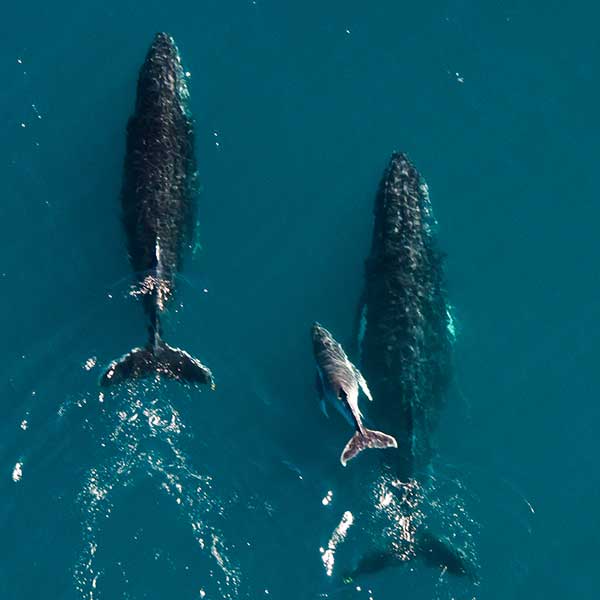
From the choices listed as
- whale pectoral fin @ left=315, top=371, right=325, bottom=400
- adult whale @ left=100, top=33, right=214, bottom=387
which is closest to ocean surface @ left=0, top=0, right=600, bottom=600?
adult whale @ left=100, top=33, right=214, bottom=387

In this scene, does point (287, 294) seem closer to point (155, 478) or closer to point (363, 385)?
point (363, 385)

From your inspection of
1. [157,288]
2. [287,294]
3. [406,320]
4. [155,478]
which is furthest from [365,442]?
[157,288]

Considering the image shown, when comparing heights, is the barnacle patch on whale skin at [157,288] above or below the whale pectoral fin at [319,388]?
above

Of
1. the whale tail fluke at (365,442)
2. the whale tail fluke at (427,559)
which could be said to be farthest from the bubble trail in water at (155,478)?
the whale tail fluke at (365,442)

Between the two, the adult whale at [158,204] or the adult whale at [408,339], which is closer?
the adult whale at [408,339]

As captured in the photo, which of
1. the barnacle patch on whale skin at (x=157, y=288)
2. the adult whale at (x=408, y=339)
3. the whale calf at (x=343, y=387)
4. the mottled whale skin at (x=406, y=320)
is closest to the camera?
the whale calf at (x=343, y=387)

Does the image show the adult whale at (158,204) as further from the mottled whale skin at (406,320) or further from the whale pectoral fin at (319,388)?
the mottled whale skin at (406,320)
